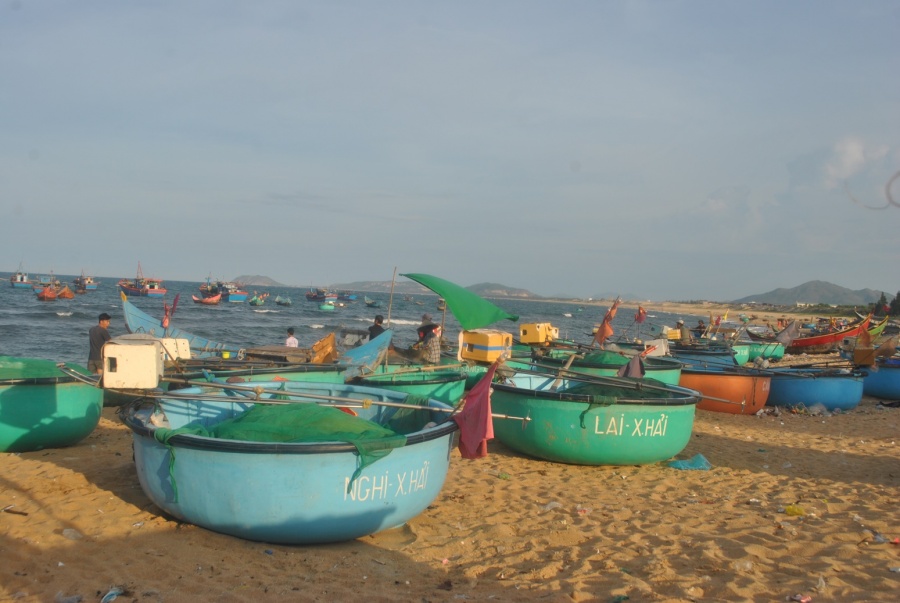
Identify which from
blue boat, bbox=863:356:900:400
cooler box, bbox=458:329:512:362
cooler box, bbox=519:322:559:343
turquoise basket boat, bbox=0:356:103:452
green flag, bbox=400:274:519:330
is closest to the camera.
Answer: turquoise basket boat, bbox=0:356:103:452

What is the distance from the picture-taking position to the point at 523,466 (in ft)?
28.2

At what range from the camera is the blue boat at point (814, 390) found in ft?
48.4

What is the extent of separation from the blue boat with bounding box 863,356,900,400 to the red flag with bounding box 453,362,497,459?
15.9 meters

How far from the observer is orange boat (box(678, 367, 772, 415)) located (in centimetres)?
1395

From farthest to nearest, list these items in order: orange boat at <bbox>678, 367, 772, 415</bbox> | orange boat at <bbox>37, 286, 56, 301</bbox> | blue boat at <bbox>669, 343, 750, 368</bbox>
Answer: orange boat at <bbox>37, 286, 56, 301</bbox>, blue boat at <bbox>669, 343, 750, 368</bbox>, orange boat at <bbox>678, 367, 772, 415</bbox>

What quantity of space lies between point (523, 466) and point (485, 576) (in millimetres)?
3684

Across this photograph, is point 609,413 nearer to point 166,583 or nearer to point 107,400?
point 166,583

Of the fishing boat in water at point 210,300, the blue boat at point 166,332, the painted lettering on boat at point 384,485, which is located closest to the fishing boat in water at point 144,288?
the fishing boat in water at point 210,300

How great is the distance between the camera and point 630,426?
27.0 ft

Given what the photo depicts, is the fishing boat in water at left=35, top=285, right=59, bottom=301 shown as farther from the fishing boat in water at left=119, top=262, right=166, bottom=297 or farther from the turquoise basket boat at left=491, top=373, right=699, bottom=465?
the turquoise basket boat at left=491, top=373, right=699, bottom=465

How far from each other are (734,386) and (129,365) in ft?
39.4

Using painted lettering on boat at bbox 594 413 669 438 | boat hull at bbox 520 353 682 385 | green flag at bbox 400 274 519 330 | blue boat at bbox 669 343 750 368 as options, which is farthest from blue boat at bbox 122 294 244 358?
blue boat at bbox 669 343 750 368

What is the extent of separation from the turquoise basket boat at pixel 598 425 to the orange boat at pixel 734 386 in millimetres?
5693

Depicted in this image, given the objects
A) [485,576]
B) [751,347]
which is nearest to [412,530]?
[485,576]
